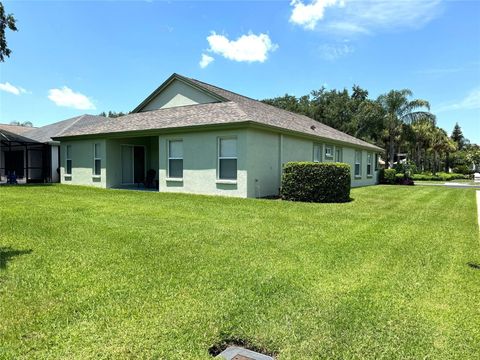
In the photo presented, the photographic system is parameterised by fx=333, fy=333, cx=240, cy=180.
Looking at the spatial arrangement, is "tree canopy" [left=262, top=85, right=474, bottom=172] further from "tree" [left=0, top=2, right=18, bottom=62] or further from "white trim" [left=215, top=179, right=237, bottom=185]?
"tree" [left=0, top=2, right=18, bottom=62]

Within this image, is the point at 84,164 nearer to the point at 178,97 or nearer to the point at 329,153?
the point at 178,97

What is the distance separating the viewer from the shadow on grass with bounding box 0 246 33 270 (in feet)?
16.2

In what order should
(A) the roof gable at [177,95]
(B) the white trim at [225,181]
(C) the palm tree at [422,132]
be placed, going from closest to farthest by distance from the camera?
(B) the white trim at [225,181]
(A) the roof gable at [177,95]
(C) the palm tree at [422,132]

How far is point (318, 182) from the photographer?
12555 mm

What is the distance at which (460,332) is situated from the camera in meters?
3.15

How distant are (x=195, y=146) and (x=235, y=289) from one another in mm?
11109

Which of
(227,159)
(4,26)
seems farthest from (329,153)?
(4,26)

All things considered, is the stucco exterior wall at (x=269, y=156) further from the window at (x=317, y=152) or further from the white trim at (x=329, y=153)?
the white trim at (x=329, y=153)

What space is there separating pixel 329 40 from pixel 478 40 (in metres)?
8.11

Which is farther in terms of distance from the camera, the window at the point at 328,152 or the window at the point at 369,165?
the window at the point at 369,165

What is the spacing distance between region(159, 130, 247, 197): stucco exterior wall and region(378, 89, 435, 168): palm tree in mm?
30117

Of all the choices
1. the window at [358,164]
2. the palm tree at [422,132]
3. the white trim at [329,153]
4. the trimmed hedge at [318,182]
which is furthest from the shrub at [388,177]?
the trimmed hedge at [318,182]

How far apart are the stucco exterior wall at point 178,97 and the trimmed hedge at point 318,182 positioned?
6913mm

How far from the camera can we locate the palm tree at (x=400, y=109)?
36.8 m
